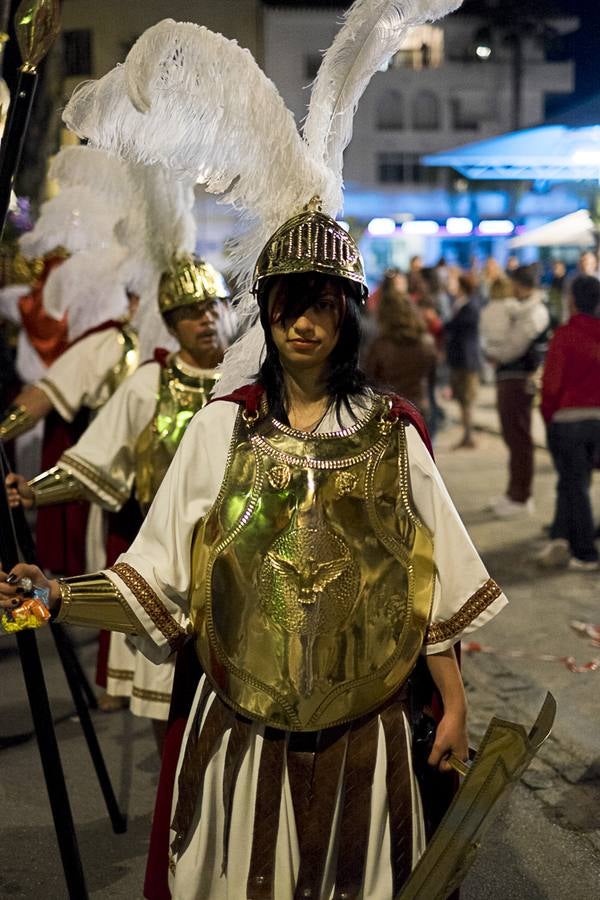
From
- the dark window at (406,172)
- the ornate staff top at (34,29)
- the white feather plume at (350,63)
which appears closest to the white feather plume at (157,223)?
the white feather plume at (350,63)

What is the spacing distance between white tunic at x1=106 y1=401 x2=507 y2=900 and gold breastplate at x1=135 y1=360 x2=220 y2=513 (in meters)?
1.45

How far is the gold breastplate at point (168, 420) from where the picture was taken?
13.0 ft

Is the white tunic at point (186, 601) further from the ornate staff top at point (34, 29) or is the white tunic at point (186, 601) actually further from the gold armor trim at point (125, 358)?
the gold armor trim at point (125, 358)

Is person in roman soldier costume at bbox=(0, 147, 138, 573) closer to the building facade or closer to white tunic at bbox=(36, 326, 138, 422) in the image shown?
white tunic at bbox=(36, 326, 138, 422)

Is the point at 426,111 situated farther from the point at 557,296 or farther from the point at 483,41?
the point at 557,296

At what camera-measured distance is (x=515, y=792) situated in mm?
4023

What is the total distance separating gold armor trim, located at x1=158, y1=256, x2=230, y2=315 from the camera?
404 centimetres

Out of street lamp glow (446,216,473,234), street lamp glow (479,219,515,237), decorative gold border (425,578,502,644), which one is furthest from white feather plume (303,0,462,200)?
street lamp glow (446,216,473,234)

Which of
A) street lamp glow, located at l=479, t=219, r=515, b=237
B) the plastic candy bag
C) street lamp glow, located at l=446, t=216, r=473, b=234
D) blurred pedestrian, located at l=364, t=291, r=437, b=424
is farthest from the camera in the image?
street lamp glow, located at l=446, t=216, r=473, b=234

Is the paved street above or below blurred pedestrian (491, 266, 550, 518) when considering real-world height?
below

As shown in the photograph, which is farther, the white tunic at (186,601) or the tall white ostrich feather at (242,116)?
the tall white ostrich feather at (242,116)

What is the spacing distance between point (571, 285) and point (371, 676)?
5506 mm

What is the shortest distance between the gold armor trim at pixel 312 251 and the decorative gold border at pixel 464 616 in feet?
2.39

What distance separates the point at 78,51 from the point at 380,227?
19.8 meters
